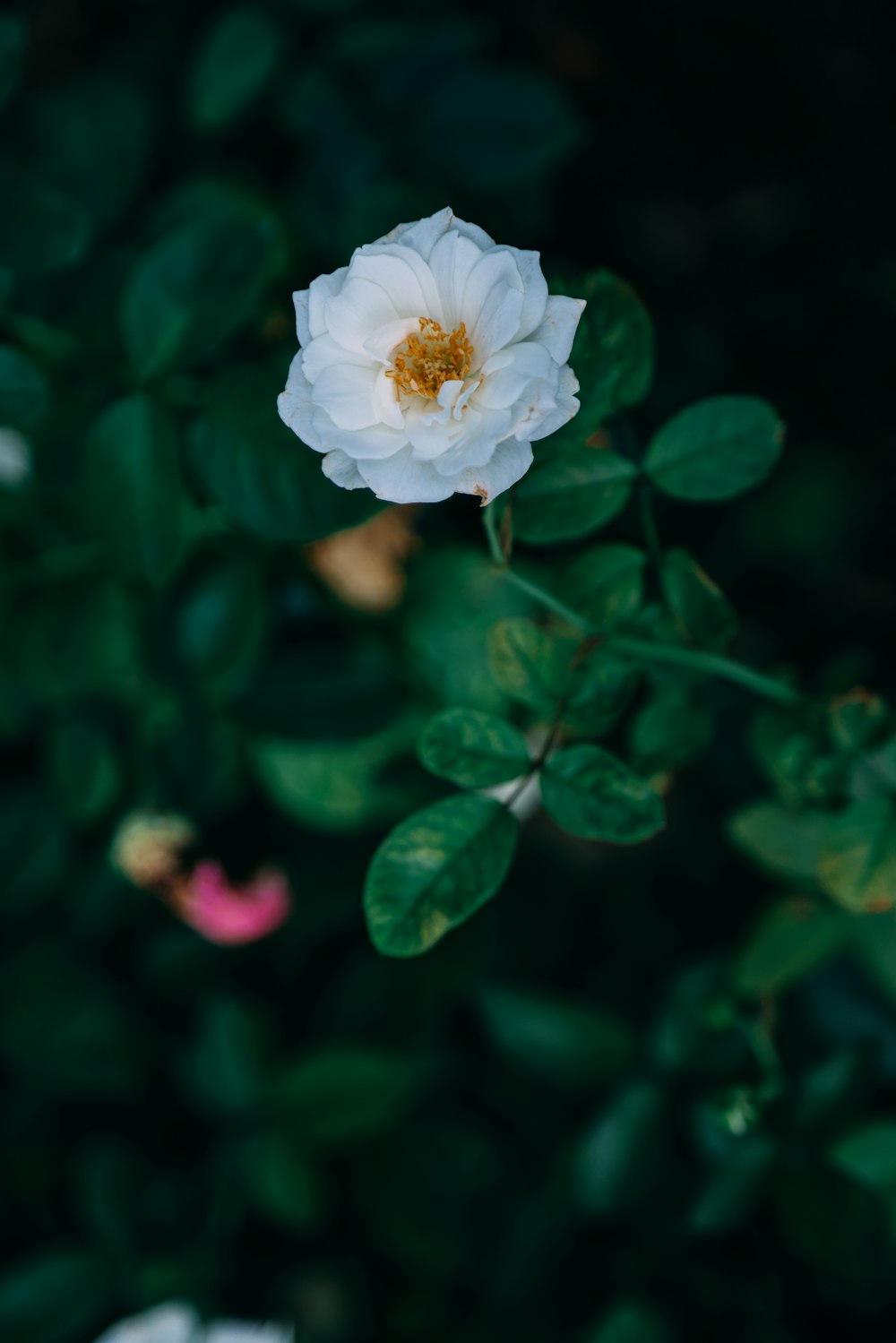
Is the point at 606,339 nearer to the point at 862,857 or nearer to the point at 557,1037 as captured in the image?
the point at 862,857

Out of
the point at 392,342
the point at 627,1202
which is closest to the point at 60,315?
the point at 392,342

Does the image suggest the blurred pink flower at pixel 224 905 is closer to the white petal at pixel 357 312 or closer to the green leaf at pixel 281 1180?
the green leaf at pixel 281 1180

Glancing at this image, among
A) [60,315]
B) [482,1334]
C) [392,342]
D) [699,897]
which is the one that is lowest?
[482,1334]

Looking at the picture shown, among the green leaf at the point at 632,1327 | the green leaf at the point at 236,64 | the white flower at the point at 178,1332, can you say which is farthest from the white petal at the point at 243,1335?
the green leaf at the point at 236,64

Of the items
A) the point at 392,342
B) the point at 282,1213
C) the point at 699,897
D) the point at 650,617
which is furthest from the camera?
the point at 699,897

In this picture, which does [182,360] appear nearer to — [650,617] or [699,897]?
[650,617]

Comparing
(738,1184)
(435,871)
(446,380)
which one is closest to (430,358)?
(446,380)

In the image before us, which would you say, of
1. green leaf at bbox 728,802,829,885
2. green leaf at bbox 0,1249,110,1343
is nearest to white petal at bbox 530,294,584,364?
green leaf at bbox 728,802,829,885
